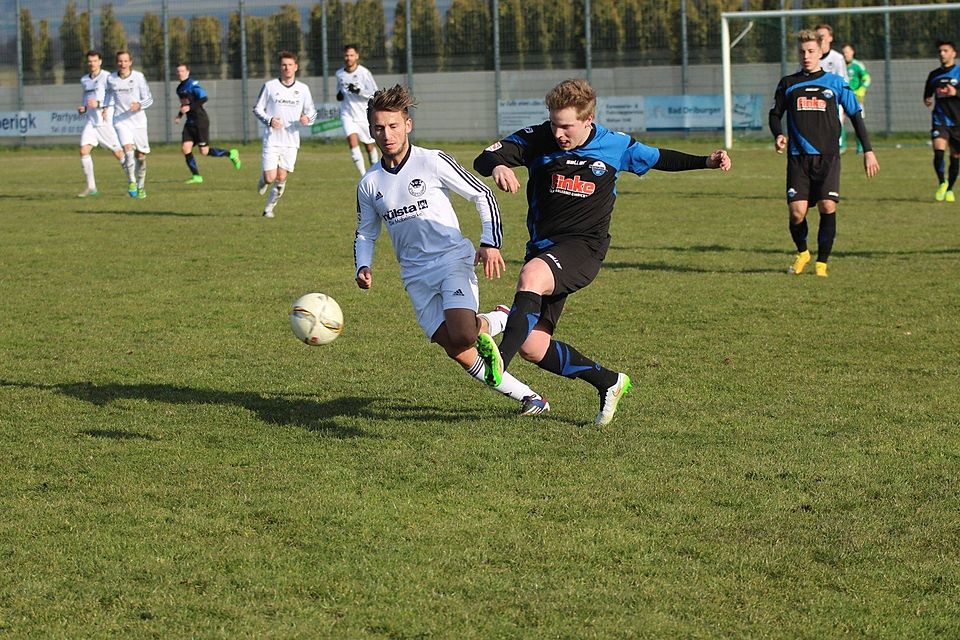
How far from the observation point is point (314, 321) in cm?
632

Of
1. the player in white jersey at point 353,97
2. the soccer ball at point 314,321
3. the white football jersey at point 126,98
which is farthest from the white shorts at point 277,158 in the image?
the soccer ball at point 314,321

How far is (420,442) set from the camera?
5.95 meters

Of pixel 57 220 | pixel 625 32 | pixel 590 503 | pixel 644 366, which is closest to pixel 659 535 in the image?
pixel 590 503

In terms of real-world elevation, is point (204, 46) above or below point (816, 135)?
above

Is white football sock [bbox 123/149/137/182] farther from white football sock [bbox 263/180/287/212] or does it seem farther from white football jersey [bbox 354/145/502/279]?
white football jersey [bbox 354/145/502/279]

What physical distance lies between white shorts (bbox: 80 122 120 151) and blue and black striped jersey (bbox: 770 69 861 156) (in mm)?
11881

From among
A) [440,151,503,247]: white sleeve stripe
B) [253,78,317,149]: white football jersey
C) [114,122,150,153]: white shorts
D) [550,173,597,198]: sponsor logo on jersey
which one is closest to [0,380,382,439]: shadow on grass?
[440,151,503,247]: white sleeve stripe

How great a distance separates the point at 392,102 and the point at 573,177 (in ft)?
3.14

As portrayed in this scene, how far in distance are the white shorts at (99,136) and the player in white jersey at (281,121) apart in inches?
157

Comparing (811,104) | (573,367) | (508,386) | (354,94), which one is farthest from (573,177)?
(354,94)

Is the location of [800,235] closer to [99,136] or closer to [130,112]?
[130,112]

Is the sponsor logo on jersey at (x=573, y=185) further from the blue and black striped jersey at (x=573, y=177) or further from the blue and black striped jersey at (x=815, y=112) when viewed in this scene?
the blue and black striped jersey at (x=815, y=112)

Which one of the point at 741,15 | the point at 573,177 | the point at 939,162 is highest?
the point at 741,15

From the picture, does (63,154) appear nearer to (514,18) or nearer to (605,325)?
Answer: (514,18)
